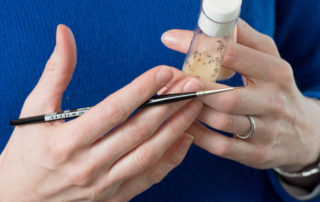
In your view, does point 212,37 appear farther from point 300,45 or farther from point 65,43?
point 300,45

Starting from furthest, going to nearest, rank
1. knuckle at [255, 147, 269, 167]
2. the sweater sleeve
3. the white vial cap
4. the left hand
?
the sweater sleeve
knuckle at [255, 147, 269, 167]
the left hand
the white vial cap

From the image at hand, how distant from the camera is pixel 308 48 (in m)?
0.84

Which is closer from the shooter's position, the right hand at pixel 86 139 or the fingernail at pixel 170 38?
the right hand at pixel 86 139

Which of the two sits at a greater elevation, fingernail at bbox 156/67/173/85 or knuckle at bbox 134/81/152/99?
fingernail at bbox 156/67/173/85

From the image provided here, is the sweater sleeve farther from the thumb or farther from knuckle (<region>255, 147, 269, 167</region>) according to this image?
the thumb

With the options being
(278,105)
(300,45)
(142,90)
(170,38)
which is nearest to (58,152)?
(142,90)

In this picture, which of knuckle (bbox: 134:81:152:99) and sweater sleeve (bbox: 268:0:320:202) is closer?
knuckle (bbox: 134:81:152:99)

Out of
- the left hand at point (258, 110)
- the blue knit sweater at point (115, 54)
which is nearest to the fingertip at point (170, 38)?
the left hand at point (258, 110)

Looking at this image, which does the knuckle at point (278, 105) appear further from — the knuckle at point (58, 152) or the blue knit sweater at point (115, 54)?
the knuckle at point (58, 152)

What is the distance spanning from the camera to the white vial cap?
1.31 ft

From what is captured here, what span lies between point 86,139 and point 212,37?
259mm

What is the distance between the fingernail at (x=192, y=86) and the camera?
17.9 inches

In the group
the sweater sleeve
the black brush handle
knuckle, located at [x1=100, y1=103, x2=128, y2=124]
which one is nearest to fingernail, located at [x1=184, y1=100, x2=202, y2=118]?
knuckle, located at [x1=100, y1=103, x2=128, y2=124]

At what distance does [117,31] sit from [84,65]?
0.10 metres
